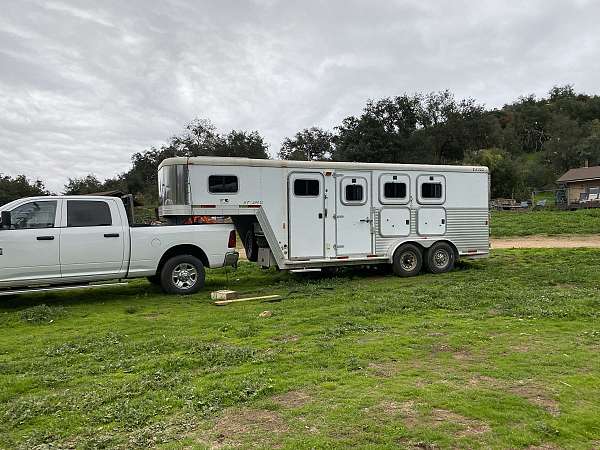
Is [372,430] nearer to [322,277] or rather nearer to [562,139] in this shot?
[322,277]

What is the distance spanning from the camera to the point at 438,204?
41.1 feet

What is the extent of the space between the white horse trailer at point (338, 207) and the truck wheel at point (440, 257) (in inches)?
1.0

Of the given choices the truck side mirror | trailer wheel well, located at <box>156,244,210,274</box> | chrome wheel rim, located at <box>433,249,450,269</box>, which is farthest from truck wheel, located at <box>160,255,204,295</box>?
chrome wheel rim, located at <box>433,249,450,269</box>

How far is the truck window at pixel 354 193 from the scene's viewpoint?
1162cm

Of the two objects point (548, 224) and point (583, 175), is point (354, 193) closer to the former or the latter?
point (548, 224)

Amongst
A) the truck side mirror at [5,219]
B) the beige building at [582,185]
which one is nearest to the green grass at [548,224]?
the beige building at [582,185]

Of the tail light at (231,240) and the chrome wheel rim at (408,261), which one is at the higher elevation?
the tail light at (231,240)

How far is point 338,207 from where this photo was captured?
11523 millimetres

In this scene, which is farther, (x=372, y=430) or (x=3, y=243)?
(x=3, y=243)

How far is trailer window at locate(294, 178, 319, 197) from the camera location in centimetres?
1116

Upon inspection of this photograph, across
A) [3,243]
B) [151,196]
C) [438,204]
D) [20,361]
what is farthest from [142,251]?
[151,196]

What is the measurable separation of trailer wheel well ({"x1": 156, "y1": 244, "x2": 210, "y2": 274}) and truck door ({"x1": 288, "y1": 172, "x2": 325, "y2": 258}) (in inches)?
72.7

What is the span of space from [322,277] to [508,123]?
8910 cm

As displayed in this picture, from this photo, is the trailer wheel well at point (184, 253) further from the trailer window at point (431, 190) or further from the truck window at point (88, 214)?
the trailer window at point (431, 190)
